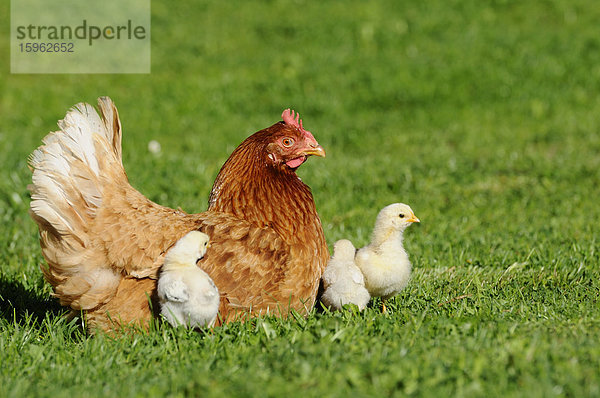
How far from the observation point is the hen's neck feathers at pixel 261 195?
4789 mm

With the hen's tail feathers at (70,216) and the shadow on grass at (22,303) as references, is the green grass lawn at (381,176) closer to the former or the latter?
the shadow on grass at (22,303)

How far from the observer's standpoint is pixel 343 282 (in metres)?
4.54

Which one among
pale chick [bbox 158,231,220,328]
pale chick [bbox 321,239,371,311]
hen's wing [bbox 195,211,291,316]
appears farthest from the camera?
pale chick [bbox 321,239,371,311]

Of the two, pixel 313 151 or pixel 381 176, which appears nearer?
pixel 313 151

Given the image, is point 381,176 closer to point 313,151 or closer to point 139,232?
point 313,151

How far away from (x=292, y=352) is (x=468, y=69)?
10.6m

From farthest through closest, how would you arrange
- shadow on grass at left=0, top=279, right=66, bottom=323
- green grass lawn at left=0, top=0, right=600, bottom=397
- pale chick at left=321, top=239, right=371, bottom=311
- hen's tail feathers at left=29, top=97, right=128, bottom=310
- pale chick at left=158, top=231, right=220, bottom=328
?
shadow on grass at left=0, top=279, right=66, bottom=323 < pale chick at left=321, top=239, right=371, bottom=311 < hen's tail feathers at left=29, top=97, right=128, bottom=310 < pale chick at left=158, top=231, right=220, bottom=328 < green grass lawn at left=0, top=0, right=600, bottom=397

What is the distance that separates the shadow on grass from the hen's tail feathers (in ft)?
2.43

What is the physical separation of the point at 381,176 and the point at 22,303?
4.99 m

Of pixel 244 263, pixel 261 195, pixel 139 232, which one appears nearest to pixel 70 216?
→ pixel 139 232

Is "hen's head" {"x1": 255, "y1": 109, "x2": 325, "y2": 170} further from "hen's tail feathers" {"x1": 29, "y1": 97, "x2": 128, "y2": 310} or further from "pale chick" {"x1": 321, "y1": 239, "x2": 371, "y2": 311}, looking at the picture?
"hen's tail feathers" {"x1": 29, "y1": 97, "x2": 128, "y2": 310}

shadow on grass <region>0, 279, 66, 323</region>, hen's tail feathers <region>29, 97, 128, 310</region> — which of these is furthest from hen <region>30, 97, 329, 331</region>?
shadow on grass <region>0, 279, 66, 323</region>

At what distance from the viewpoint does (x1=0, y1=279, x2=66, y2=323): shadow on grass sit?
5016mm

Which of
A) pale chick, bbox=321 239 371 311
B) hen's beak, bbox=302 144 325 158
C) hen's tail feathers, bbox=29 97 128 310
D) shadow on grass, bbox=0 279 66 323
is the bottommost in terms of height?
shadow on grass, bbox=0 279 66 323
